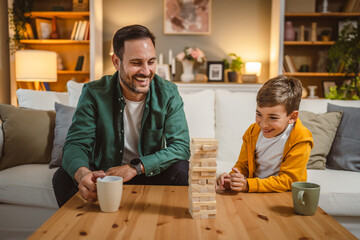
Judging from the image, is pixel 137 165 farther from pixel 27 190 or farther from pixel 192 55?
pixel 192 55

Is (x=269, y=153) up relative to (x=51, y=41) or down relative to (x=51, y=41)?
down

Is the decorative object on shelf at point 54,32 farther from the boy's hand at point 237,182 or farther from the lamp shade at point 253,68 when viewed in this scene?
the boy's hand at point 237,182

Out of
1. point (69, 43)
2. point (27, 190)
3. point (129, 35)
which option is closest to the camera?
point (129, 35)

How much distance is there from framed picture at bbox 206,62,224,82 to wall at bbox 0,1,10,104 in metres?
2.51

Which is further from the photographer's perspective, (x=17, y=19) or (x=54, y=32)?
(x=54, y=32)

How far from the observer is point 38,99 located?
90.9 inches

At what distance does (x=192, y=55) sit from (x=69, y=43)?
5.51 ft

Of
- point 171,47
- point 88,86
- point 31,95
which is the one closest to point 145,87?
point 88,86

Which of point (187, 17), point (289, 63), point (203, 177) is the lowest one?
point (203, 177)

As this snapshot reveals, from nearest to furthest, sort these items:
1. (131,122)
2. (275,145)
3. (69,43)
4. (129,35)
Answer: (275,145)
(129,35)
(131,122)
(69,43)

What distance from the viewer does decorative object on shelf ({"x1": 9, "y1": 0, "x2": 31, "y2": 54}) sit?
4129mm

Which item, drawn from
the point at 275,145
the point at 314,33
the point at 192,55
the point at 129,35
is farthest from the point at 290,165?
the point at 314,33

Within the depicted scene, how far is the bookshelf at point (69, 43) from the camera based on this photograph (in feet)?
13.4

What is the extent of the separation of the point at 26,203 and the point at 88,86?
75 cm
